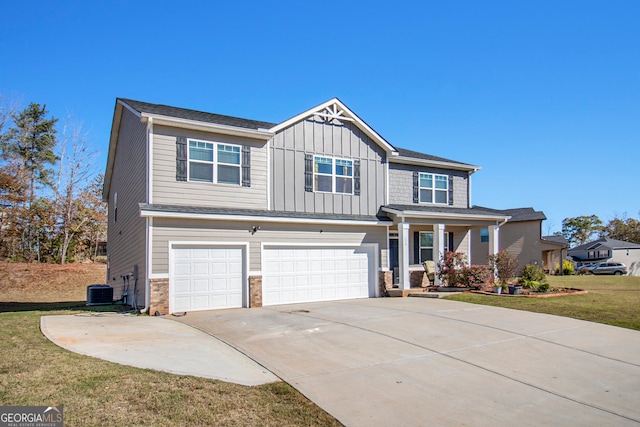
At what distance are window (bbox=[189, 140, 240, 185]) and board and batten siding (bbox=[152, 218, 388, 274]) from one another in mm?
1496

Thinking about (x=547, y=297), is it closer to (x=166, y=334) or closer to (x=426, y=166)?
(x=426, y=166)

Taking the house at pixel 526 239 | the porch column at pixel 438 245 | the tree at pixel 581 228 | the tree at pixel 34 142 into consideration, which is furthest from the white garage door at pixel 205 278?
the tree at pixel 581 228

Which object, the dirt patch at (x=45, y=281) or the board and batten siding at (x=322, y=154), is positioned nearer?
the board and batten siding at (x=322, y=154)

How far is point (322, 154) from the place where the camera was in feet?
56.6

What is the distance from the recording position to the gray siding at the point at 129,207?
14599 mm

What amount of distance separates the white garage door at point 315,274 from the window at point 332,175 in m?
2.27

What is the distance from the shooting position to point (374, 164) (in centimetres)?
1853

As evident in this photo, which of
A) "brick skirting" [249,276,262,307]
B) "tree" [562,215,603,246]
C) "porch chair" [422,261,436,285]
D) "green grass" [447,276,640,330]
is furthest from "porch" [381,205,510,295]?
"tree" [562,215,603,246]

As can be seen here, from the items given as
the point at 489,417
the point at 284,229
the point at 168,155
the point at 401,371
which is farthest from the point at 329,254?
the point at 489,417

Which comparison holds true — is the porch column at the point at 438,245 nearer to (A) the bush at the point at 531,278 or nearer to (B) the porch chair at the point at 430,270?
(B) the porch chair at the point at 430,270

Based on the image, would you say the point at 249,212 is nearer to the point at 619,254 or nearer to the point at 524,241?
the point at 524,241

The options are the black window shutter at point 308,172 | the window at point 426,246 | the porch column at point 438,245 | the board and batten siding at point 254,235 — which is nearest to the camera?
the board and batten siding at point 254,235

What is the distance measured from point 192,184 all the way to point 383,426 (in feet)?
35.6

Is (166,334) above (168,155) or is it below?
below
